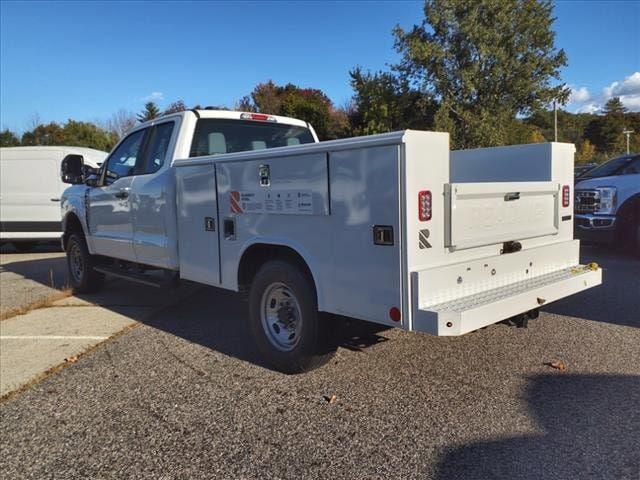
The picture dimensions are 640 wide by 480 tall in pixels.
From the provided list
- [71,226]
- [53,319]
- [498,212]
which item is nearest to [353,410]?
[498,212]

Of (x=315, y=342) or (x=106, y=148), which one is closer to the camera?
(x=315, y=342)

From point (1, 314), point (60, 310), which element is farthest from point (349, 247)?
point (1, 314)

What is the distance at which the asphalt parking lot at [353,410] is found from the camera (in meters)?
3.17

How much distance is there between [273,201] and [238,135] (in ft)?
7.06

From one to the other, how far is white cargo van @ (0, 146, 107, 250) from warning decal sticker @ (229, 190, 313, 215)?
936 centimetres

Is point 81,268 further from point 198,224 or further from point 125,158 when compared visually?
point 198,224

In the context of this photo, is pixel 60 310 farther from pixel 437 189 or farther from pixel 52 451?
pixel 437 189

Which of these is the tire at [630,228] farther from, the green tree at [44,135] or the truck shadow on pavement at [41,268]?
the green tree at [44,135]

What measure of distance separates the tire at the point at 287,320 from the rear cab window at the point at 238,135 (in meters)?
1.92

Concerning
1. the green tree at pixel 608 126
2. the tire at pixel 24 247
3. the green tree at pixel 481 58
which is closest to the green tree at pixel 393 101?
the green tree at pixel 481 58

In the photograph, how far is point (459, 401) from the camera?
391 cm

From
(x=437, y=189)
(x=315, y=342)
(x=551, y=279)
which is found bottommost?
(x=315, y=342)

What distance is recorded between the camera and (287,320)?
4.55 meters

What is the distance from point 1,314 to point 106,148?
31.4m
